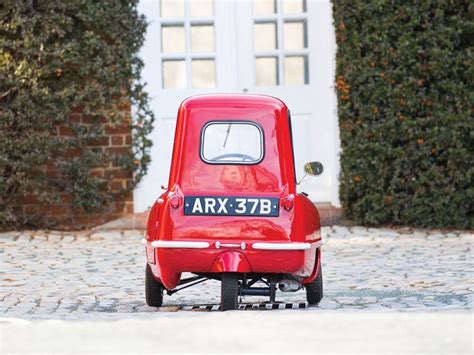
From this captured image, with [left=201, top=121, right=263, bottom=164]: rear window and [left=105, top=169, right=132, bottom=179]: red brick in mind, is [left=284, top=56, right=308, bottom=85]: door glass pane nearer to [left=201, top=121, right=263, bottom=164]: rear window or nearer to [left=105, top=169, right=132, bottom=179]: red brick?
[left=105, top=169, right=132, bottom=179]: red brick

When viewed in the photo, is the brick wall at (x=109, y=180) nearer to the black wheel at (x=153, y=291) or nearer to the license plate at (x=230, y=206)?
the black wheel at (x=153, y=291)

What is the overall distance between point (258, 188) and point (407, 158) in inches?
219

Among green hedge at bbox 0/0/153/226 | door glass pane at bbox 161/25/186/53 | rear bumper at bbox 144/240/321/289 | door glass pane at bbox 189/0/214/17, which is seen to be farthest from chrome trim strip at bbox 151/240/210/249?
door glass pane at bbox 189/0/214/17

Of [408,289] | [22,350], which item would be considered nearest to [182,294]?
[408,289]

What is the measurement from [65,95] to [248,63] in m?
2.10

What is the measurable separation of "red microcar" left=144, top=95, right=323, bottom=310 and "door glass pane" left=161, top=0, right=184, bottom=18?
19.9 ft

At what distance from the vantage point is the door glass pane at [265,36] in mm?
13875

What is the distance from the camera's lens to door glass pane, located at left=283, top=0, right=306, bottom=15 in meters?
13.9

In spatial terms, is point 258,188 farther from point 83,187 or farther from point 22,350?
point 83,187

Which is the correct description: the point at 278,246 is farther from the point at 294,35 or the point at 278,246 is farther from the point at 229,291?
the point at 294,35

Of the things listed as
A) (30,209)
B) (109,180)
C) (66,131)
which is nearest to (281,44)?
(109,180)

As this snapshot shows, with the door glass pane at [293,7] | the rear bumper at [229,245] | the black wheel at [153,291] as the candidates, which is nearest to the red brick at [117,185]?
the door glass pane at [293,7]

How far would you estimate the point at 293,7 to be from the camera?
45.6 feet

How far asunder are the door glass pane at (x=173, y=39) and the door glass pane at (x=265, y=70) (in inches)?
33.3
